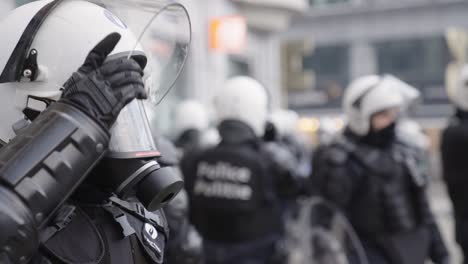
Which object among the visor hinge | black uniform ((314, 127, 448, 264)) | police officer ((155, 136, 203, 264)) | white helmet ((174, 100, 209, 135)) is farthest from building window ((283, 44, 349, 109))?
the visor hinge

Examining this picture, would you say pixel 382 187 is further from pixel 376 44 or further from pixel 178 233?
pixel 376 44

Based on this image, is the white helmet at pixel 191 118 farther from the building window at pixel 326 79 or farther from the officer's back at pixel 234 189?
the building window at pixel 326 79

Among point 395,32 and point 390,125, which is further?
point 395,32

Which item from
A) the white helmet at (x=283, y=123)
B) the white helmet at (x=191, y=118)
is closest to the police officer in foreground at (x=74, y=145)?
the white helmet at (x=191, y=118)

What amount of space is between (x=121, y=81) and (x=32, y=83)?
0.89 feet

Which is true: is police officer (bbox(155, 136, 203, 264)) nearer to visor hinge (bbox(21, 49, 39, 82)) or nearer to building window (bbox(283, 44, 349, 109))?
visor hinge (bbox(21, 49, 39, 82))

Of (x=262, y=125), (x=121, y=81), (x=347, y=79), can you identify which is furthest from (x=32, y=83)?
(x=347, y=79)

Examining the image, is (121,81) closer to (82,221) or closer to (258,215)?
(82,221)

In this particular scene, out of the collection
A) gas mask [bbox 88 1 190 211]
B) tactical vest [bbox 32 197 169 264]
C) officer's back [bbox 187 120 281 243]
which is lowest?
Answer: officer's back [bbox 187 120 281 243]

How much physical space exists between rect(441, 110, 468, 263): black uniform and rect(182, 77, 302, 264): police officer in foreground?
105 cm

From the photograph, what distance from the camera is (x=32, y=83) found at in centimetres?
130

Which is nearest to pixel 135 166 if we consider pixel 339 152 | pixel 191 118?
pixel 339 152

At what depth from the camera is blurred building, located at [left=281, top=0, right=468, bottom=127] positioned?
2134 centimetres

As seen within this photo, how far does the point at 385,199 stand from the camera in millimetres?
3125
